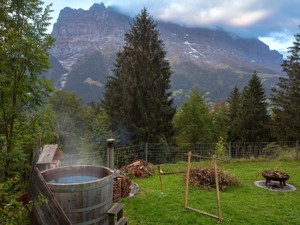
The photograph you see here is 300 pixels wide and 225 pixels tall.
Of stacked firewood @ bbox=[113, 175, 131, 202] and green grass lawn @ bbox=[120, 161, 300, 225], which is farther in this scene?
stacked firewood @ bbox=[113, 175, 131, 202]

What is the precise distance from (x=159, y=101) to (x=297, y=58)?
17.2 meters

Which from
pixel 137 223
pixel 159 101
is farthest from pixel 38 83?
pixel 159 101

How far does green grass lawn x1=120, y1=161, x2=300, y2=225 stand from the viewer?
6.66 m

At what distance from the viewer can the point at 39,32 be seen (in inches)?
173

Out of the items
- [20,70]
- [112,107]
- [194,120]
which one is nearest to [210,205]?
[20,70]

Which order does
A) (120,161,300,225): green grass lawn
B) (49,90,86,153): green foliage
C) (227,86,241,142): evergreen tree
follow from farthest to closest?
(227,86,241,142): evergreen tree → (49,90,86,153): green foliage → (120,161,300,225): green grass lawn

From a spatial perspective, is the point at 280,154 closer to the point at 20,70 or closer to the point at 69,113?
the point at 20,70

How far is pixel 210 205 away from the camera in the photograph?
7.62m

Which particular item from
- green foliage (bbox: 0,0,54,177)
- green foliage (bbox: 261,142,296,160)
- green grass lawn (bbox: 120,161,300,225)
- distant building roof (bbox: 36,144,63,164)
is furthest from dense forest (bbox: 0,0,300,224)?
green foliage (bbox: 261,142,296,160)

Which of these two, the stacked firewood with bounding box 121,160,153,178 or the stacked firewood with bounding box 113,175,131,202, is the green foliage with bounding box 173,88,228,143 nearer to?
the stacked firewood with bounding box 121,160,153,178

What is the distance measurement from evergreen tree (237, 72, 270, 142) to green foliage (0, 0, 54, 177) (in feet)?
95.1

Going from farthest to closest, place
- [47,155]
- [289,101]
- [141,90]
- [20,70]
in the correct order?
[289,101] < [141,90] < [47,155] < [20,70]

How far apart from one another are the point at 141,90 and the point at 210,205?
1323cm

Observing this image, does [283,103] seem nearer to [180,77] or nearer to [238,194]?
[238,194]
